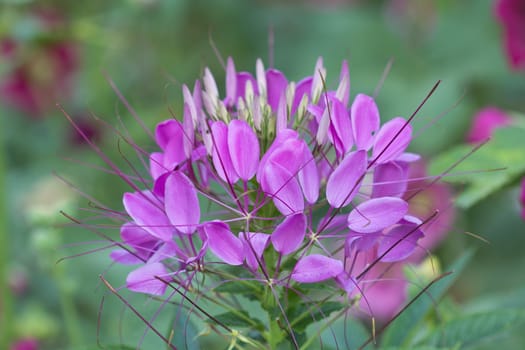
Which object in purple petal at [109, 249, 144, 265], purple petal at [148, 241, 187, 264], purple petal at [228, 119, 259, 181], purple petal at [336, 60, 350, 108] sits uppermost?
purple petal at [336, 60, 350, 108]

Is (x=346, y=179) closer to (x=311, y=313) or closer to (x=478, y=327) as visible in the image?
(x=311, y=313)

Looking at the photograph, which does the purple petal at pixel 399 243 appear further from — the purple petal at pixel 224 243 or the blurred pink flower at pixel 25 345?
the blurred pink flower at pixel 25 345

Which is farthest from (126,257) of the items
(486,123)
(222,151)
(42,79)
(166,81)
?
(42,79)

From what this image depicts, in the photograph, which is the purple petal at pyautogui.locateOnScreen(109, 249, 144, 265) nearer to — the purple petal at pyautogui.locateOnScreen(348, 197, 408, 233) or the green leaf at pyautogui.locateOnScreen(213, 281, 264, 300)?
the green leaf at pyautogui.locateOnScreen(213, 281, 264, 300)

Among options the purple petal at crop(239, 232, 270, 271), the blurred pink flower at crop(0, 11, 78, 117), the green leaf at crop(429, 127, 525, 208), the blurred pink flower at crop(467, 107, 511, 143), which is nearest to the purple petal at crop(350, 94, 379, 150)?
the purple petal at crop(239, 232, 270, 271)

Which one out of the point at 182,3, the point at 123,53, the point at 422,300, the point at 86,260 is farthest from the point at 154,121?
the point at 422,300

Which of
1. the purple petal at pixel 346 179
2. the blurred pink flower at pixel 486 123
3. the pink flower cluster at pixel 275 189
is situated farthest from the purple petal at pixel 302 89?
the blurred pink flower at pixel 486 123

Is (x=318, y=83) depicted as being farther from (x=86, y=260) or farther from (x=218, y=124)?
(x=86, y=260)
